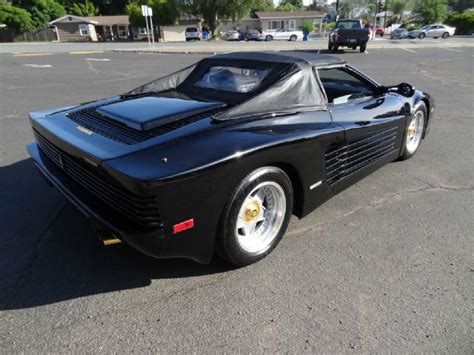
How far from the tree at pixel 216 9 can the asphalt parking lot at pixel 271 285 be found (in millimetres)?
43525

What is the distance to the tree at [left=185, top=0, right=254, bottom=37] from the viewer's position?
41938mm

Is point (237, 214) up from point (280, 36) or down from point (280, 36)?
down

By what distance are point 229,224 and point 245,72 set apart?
1494mm

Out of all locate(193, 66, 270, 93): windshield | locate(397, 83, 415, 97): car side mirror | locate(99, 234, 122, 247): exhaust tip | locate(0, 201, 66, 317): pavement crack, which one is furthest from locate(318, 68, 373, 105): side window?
locate(0, 201, 66, 317): pavement crack

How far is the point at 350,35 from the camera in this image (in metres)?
19.7

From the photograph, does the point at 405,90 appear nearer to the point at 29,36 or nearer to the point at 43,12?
the point at 29,36

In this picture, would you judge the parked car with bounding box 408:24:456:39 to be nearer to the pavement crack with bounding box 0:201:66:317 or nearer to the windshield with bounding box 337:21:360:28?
the windshield with bounding box 337:21:360:28

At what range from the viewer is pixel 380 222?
3055 mm

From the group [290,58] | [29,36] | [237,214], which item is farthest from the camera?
[29,36]

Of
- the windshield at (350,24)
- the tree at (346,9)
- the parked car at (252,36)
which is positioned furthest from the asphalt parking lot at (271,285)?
the tree at (346,9)

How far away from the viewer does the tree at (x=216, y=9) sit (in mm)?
41938

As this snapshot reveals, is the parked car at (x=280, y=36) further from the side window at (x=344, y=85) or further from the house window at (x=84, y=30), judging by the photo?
the side window at (x=344, y=85)

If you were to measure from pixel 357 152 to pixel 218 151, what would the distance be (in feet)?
5.17

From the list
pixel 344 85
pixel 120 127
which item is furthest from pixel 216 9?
pixel 120 127
